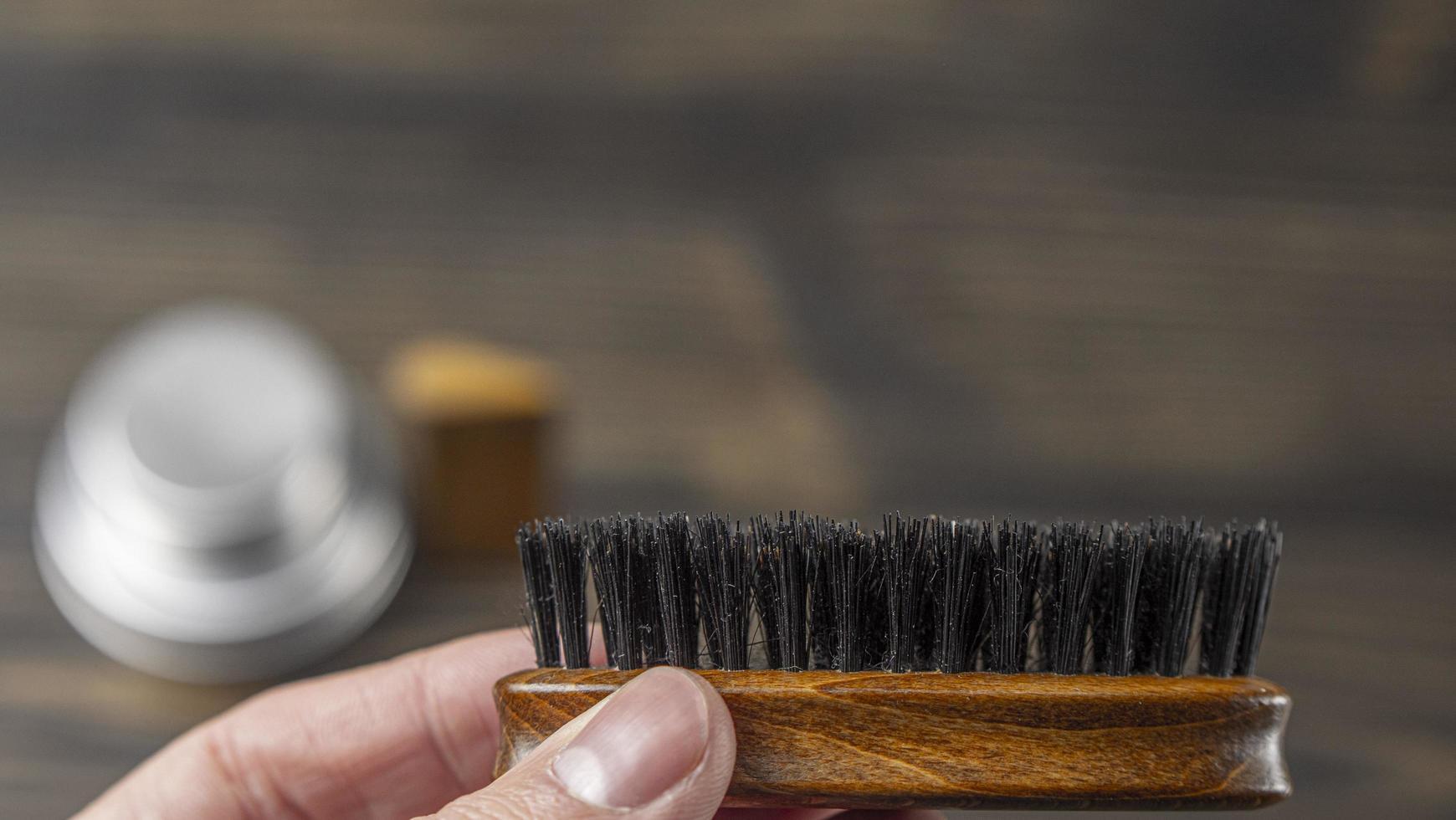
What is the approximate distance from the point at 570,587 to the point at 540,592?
10 millimetres

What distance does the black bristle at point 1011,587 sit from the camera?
321mm

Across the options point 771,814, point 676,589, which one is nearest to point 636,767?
point 676,589

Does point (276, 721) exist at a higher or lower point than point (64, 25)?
lower

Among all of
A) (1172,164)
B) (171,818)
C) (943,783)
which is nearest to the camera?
(943,783)

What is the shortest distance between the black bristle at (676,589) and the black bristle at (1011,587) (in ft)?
0.29

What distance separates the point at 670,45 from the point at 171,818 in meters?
0.55

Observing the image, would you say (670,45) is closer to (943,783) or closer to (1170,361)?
(1170,361)

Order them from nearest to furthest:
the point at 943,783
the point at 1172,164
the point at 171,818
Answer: the point at 943,783
the point at 171,818
the point at 1172,164

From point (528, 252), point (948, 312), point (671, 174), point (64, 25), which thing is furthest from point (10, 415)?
point (948, 312)

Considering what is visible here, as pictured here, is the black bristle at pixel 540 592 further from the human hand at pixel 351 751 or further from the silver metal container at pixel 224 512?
the silver metal container at pixel 224 512

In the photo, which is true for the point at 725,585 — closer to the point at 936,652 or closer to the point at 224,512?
the point at 936,652

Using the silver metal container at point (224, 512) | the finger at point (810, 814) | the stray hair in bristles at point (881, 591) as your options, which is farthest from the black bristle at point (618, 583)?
Answer: the silver metal container at point (224, 512)

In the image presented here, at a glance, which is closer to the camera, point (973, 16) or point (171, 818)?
point (171, 818)

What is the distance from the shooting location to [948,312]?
756mm
